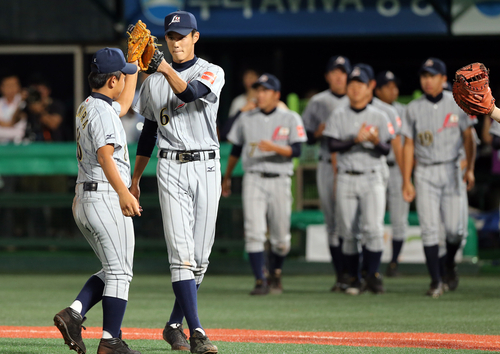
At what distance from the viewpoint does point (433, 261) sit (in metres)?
7.71

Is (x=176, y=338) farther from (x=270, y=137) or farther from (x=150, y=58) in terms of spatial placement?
(x=270, y=137)

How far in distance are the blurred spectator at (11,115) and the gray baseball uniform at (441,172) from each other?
244 inches

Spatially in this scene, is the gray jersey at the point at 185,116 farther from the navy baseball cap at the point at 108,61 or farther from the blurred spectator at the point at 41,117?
the blurred spectator at the point at 41,117

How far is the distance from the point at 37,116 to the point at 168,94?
704 cm

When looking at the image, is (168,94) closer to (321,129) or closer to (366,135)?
(366,135)

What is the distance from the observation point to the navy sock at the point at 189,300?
4559 millimetres

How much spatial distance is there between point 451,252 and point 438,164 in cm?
99

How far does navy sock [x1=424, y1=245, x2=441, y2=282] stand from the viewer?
302 inches

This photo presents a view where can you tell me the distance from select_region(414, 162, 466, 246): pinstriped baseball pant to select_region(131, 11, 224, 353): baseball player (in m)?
3.41

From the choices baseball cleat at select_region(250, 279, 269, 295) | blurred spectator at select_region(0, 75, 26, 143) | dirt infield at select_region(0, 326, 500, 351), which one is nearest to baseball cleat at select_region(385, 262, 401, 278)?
baseball cleat at select_region(250, 279, 269, 295)

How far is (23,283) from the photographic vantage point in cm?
909

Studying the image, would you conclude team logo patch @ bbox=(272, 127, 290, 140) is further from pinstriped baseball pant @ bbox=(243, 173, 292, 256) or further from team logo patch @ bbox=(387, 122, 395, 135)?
team logo patch @ bbox=(387, 122, 395, 135)

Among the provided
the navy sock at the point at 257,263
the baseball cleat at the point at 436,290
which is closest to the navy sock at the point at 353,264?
the baseball cleat at the point at 436,290

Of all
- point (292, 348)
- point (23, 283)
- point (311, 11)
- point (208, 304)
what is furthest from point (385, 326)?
point (311, 11)
